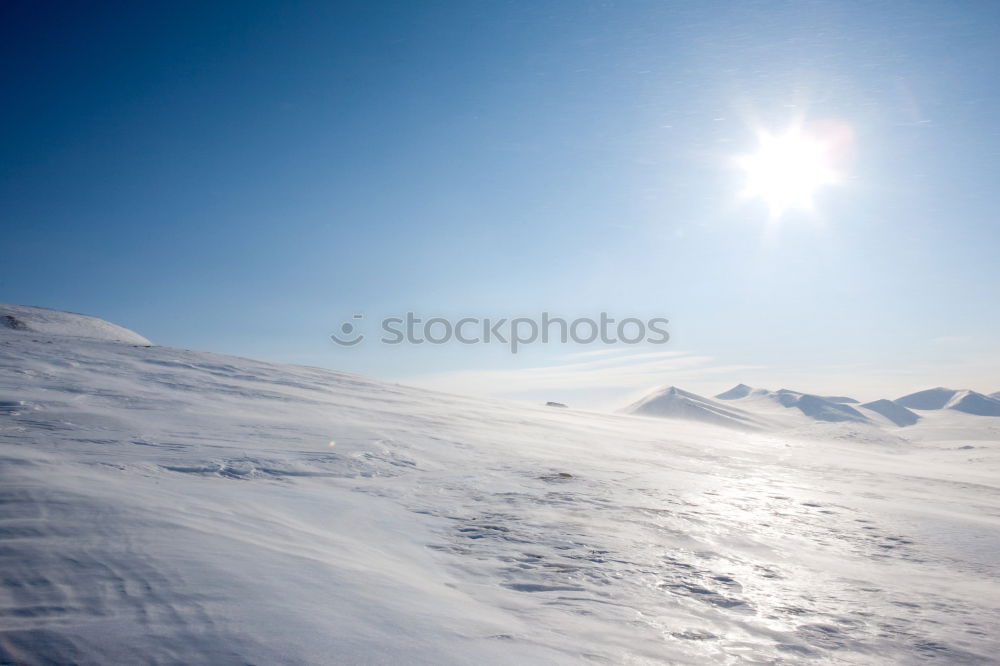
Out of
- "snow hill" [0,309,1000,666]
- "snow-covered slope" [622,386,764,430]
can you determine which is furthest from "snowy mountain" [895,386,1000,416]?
"snow hill" [0,309,1000,666]

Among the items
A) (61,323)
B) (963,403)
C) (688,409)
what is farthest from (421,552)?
(963,403)

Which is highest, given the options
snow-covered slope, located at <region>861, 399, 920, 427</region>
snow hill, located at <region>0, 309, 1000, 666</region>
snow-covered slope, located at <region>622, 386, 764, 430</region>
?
snow hill, located at <region>0, 309, 1000, 666</region>

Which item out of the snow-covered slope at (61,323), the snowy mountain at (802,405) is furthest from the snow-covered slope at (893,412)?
the snow-covered slope at (61,323)

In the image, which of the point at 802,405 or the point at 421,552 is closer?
the point at 421,552

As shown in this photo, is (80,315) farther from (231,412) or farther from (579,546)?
(579,546)

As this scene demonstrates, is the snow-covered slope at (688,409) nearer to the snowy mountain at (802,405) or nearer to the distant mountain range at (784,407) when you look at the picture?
the distant mountain range at (784,407)

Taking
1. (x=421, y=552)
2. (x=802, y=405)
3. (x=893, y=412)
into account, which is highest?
(x=421, y=552)

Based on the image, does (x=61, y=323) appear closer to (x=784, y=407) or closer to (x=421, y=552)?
(x=421, y=552)

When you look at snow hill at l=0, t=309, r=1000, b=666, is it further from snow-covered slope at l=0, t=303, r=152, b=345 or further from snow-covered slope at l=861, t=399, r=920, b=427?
snow-covered slope at l=861, t=399, r=920, b=427
